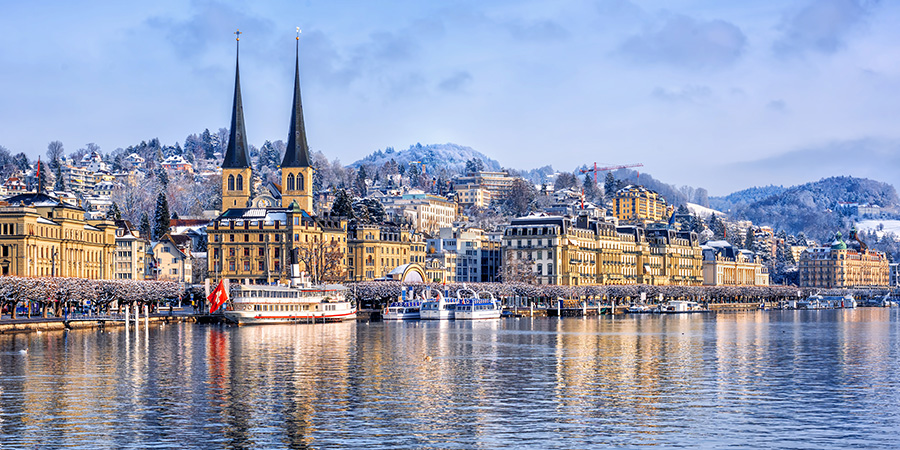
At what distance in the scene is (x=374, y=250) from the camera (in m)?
179

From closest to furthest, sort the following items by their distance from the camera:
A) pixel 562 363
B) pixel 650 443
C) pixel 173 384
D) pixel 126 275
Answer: pixel 650 443 < pixel 173 384 < pixel 562 363 < pixel 126 275

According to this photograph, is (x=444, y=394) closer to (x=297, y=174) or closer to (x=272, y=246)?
(x=272, y=246)

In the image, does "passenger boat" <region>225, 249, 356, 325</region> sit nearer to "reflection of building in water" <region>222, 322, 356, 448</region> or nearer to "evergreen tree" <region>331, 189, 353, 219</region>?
"reflection of building in water" <region>222, 322, 356, 448</region>

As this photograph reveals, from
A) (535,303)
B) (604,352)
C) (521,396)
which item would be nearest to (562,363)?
(604,352)

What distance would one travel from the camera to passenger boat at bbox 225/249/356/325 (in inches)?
4683

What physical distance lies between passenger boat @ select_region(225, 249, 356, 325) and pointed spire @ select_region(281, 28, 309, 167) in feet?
210

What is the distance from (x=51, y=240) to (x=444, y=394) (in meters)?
90.1

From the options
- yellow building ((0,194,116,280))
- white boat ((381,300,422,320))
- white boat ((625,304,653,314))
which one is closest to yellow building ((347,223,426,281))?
white boat ((381,300,422,320))

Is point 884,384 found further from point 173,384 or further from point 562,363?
point 173,384

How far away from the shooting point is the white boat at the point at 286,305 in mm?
118875

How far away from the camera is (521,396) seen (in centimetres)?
4981

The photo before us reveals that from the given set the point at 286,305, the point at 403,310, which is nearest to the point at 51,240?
the point at 286,305

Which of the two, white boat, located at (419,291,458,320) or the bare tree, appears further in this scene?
the bare tree

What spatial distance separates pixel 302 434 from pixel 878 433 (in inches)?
746
